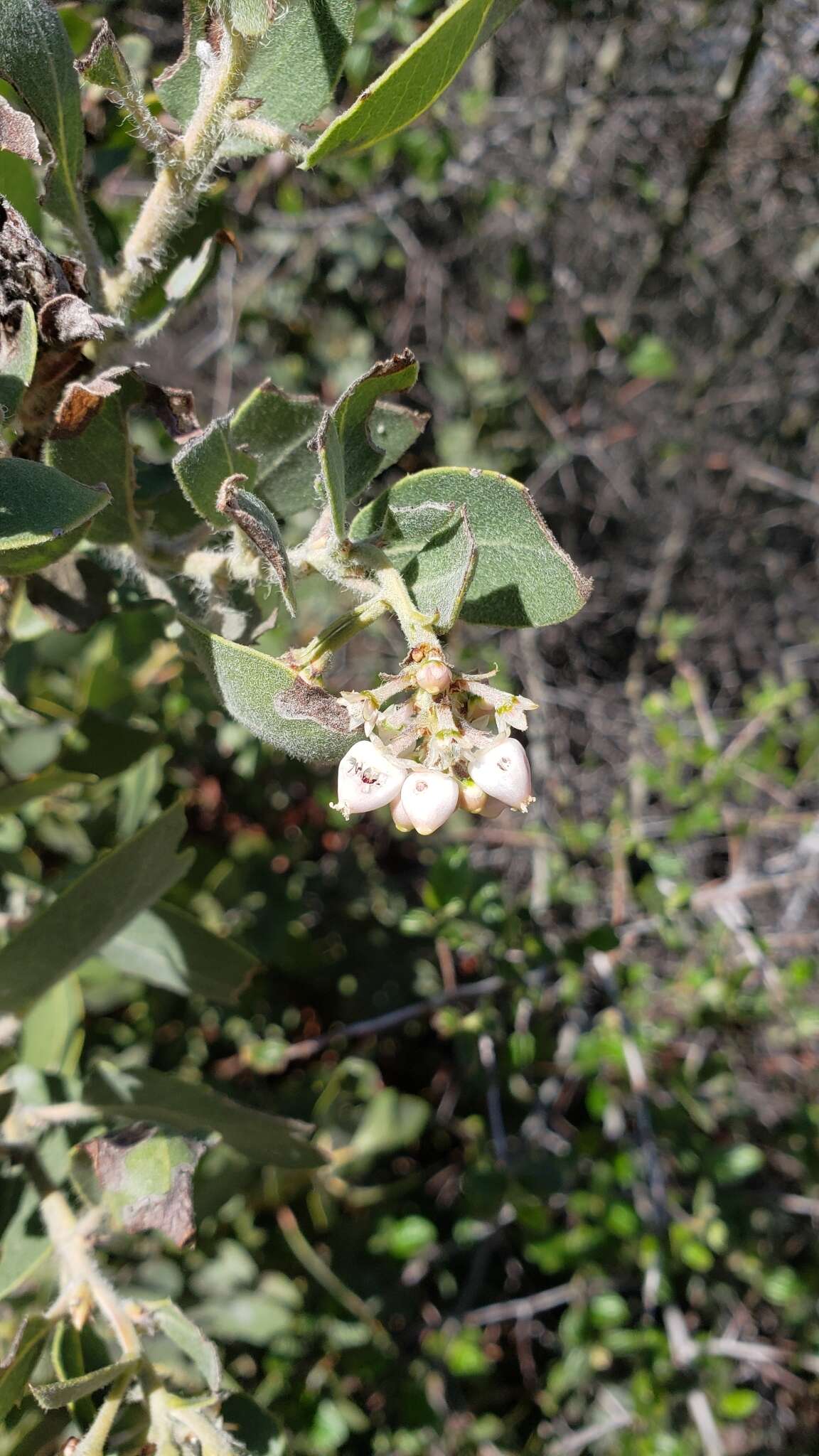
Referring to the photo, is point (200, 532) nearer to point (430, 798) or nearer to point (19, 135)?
point (19, 135)

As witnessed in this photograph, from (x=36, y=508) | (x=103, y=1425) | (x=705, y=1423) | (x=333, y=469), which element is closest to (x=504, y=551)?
(x=333, y=469)

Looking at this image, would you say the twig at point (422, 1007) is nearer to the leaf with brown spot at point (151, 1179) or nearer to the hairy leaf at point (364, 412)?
the leaf with brown spot at point (151, 1179)

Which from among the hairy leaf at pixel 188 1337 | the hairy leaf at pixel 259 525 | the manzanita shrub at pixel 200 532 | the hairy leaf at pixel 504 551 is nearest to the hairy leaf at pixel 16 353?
the manzanita shrub at pixel 200 532

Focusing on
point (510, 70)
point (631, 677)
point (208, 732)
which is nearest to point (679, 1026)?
point (631, 677)

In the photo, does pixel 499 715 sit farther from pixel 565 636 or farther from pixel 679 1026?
pixel 565 636

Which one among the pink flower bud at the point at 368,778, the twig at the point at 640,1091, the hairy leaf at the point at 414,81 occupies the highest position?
the hairy leaf at the point at 414,81
